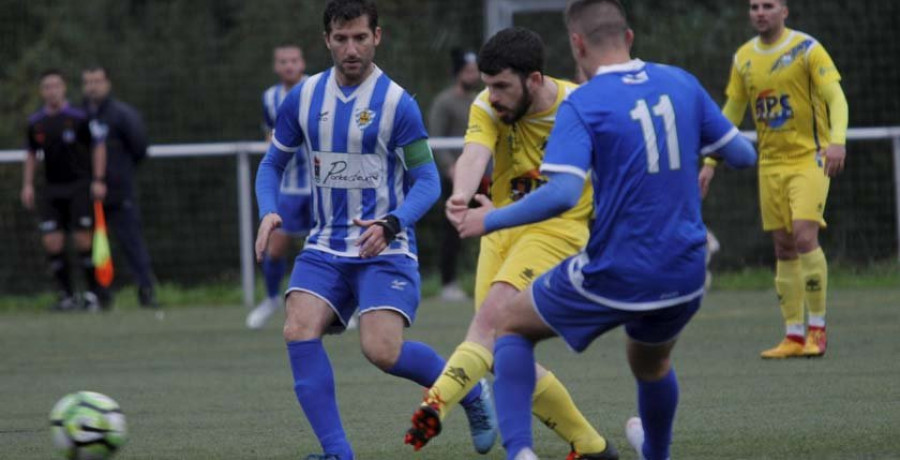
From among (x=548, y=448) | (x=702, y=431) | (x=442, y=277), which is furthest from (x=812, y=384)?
(x=442, y=277)

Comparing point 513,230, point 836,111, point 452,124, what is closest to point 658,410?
point 513,230

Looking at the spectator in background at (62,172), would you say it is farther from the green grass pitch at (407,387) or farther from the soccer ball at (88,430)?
the soccer ball at (88,430)

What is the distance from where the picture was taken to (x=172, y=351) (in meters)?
11.2

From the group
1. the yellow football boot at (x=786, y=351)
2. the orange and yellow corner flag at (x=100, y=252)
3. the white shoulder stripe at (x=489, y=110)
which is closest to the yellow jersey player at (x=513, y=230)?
the white shoulder stripe at (x=489, y=110)

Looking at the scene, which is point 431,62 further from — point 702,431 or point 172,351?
point 702,431

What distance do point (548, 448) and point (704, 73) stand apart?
10.1 meters

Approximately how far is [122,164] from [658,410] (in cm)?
1011

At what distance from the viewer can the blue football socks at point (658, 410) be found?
18.5ft

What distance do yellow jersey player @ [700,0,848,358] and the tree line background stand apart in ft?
18.6

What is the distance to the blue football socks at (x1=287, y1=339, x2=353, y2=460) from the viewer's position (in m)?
6.04

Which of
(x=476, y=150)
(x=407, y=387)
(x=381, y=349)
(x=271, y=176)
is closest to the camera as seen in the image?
(x=476, y=150)

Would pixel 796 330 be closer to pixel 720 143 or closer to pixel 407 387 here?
pixel 407 387

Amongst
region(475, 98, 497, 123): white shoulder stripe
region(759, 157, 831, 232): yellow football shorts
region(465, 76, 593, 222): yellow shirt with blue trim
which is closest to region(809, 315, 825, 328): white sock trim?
region(759, 157, 831, 232): yellow football shorts

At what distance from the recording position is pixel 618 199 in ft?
17.2
